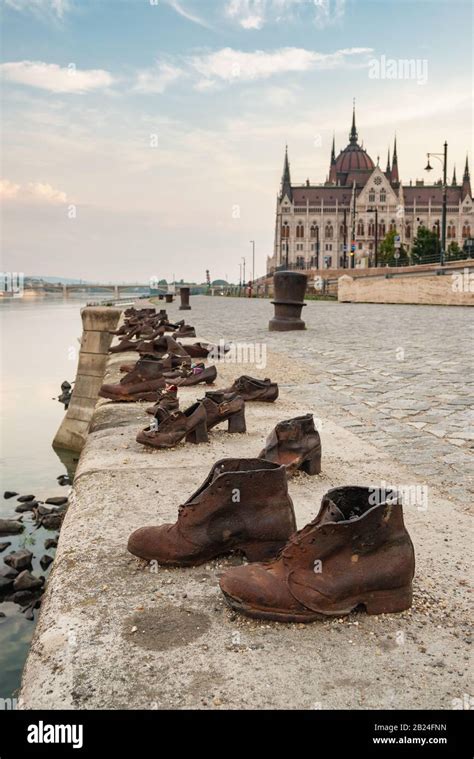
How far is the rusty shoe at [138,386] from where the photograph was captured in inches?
213

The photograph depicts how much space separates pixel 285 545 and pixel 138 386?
3.39 m

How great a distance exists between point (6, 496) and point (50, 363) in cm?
1687

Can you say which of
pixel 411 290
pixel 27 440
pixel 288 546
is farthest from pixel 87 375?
pixel 411 290

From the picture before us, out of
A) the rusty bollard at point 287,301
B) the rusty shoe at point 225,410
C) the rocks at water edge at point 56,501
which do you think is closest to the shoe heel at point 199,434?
the rusty shoe at point 225,410

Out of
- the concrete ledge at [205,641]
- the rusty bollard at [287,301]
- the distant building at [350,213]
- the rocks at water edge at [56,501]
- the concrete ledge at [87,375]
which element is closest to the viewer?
the concrete ledge at [205,641]

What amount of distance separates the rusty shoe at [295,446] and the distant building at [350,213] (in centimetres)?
12780

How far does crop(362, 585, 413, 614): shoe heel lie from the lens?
6.55 ft

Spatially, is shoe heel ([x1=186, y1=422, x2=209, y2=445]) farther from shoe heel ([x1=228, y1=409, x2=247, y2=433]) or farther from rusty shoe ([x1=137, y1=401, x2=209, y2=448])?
shoe heel ([x1=228, y1=409, x2=247, y2=433])

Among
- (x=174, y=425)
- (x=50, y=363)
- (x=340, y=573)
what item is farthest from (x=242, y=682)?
(x=50, y=363)

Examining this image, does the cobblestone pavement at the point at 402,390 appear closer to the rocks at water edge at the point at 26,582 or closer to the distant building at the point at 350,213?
the rocks at water edge at the point at 26,582

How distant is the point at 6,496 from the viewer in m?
8.93

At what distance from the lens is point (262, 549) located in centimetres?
231
